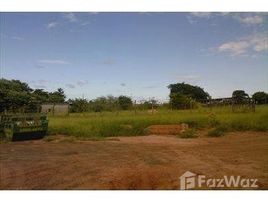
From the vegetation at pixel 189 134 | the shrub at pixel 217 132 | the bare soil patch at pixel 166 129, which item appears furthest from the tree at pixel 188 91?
the vegetation at pixel 189 134

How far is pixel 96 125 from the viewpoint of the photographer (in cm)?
1428

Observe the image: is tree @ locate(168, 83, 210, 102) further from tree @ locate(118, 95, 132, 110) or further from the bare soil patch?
the bare soil patch

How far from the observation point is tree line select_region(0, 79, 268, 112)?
1669 centimetres

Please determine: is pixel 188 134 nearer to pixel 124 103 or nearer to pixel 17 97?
pixel 124 103

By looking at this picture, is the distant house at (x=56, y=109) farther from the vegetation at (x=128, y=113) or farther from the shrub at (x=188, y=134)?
→ the shrub at (x=188, y=134)

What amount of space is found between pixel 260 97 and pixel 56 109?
935cm

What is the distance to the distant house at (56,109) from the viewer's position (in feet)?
63.8

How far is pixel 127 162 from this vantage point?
8688mm

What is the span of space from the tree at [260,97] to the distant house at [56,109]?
8529mm

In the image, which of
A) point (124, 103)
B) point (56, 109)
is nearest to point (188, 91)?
point (124, 103)

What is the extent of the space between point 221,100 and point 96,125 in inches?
246
